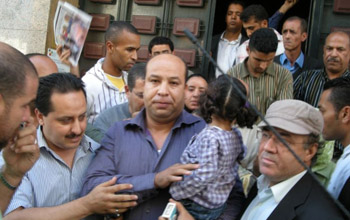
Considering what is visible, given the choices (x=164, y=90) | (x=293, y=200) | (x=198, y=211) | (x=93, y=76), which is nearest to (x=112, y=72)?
(x=93, y=76)

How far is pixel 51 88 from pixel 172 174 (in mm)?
1015

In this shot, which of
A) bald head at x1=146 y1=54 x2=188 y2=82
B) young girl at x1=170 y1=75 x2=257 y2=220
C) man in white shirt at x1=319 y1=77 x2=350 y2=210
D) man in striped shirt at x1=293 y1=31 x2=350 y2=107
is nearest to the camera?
young girl at x1=170 y1=75 x2=257 y2=220

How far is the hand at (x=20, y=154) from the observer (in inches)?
94.7

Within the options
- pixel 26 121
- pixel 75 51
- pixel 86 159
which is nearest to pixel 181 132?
pixel 86 159

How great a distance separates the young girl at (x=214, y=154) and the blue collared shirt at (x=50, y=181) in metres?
0.66

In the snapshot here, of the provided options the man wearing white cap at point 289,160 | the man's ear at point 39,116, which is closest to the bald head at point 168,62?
the man wearing white cap at point 289,160

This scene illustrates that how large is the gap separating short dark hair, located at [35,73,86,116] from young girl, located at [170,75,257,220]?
0.87 m

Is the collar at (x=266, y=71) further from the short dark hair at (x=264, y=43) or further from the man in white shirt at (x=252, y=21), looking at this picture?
the man in white shirt at (x=252, y=21)

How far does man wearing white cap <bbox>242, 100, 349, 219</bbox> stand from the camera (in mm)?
2482

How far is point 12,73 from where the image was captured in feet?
6.48

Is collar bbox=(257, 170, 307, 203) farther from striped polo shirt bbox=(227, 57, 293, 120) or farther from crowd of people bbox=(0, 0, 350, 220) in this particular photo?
striped polo shirt bbox=(227, 57, 293, 120)

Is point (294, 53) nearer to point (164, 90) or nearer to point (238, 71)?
point (238, 71)

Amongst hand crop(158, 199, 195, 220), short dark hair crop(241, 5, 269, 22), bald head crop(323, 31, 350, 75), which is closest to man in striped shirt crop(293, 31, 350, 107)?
bald head crop(323, 31, 350, 75)

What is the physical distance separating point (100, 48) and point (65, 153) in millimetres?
4346
